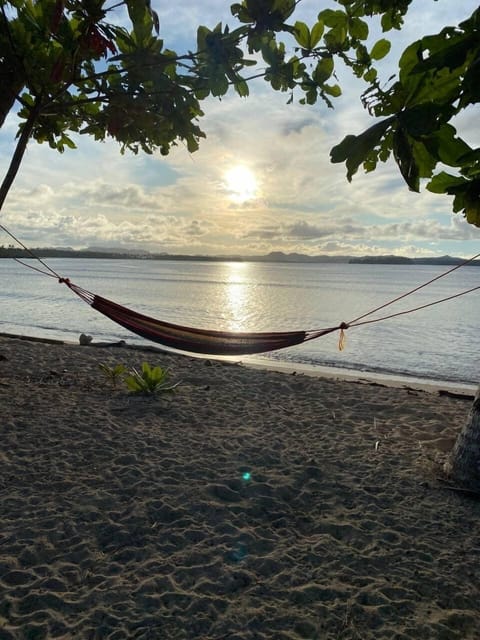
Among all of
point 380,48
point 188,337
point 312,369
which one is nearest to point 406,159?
point 380,48

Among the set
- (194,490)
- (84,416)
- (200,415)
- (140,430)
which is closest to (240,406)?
(200,415)

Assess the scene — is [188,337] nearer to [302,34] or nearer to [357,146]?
[302,34]

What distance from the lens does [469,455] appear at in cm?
219

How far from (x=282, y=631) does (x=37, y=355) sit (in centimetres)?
426

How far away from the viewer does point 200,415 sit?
3279 mm

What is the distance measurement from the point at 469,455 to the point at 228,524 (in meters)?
1.23

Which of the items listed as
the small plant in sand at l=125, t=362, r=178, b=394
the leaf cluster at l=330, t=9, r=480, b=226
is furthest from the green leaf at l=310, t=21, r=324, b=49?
the small plant in sand at l=125, t=362, r=178, b=394

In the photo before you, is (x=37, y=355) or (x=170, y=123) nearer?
(x=170, y=123)

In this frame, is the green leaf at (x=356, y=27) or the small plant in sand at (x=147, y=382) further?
the small plant in sand at (x=147, y=382)

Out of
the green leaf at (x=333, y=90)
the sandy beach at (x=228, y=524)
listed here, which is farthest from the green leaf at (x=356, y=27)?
the sandy beach at (x=228, y=524)

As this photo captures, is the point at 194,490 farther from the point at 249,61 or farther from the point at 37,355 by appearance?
the point at 37,355

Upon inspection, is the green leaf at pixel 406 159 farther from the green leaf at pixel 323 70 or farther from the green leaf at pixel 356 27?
the green leaf at pixel 323 70

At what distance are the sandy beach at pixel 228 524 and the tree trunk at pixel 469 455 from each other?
0.09m

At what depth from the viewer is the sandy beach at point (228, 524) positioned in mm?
1368
